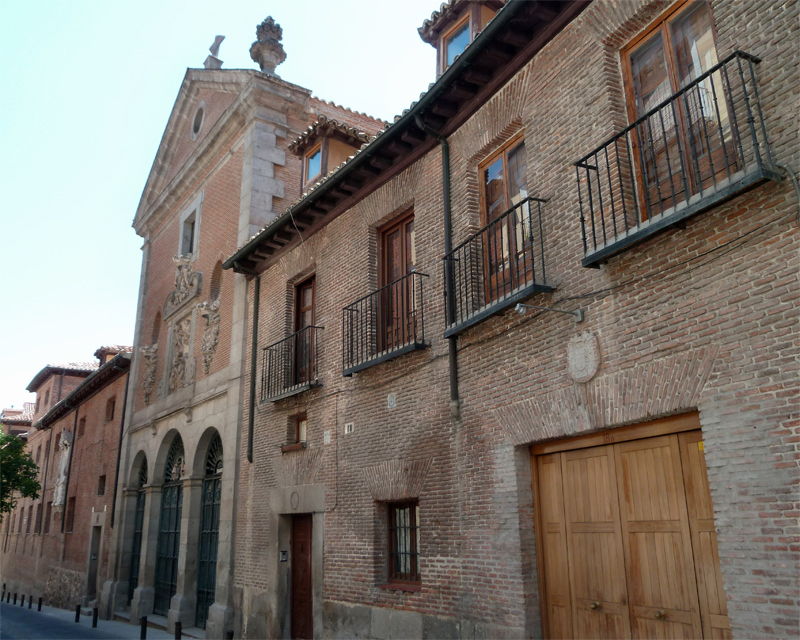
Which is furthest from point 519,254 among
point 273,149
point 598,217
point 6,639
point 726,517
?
point 6,639

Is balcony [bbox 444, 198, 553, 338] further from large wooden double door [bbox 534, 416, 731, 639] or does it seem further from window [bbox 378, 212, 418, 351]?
large wooden double door [bbox 534, 416, 731, 639]

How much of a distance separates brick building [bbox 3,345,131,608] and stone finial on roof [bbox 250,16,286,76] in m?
10.3

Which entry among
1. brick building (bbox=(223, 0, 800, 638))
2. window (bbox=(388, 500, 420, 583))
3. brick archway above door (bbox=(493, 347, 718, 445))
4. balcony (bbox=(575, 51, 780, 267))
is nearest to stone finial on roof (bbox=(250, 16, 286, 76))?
brick building (bbox=(223, 0, 800, 638))

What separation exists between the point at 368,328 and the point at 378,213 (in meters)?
1.73

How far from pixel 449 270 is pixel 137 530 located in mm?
14758

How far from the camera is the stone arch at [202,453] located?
15113 mm

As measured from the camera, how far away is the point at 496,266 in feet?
25.8

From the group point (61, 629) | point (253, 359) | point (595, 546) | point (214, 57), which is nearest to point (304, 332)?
point (253, 359)

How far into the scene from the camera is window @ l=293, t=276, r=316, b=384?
37.4 feet

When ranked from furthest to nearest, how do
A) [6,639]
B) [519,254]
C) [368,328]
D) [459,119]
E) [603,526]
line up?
[6,639] → [368,328] → [459,119] → [519,254] → [603,526]

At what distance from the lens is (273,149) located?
15438mm

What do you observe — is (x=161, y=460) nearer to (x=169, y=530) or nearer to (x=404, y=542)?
(x=169, y=530)

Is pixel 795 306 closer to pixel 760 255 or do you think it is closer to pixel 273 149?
pixel 760 255

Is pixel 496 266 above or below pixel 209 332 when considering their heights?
below
